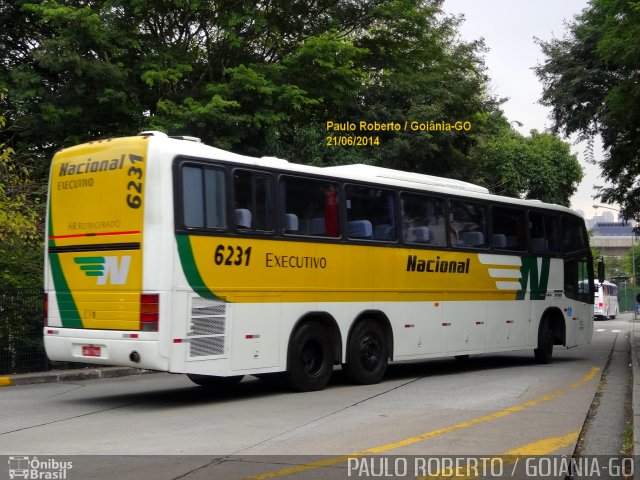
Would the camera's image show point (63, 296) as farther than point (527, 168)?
No

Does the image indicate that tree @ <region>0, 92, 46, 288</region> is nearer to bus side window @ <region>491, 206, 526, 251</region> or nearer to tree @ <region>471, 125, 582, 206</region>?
bus side window @ <region>491, 206, 526, 251</region>

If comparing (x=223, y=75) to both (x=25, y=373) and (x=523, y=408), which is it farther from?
(x=523, y=408)

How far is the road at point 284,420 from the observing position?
317 inches

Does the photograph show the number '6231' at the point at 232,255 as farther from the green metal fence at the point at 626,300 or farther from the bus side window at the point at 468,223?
the green metal fence at the point at 626,300

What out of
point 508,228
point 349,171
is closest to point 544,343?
point 508,228

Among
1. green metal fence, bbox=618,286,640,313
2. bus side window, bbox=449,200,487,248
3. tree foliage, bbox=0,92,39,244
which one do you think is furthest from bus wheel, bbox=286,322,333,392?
green metal fence, bbox=618,286,640,313

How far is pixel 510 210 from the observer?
57.7ft

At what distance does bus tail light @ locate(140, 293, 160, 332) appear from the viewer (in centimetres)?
1089

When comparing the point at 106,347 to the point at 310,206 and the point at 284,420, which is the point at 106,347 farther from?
the point at 310,206

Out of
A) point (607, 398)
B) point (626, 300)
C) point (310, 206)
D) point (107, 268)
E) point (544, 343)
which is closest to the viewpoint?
point (107, 268)

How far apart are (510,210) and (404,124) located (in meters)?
9.13

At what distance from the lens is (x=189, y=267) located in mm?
11203

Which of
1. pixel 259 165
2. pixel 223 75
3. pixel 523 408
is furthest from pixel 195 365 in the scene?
pixel 223 75

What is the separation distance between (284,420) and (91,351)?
3.00 meters
